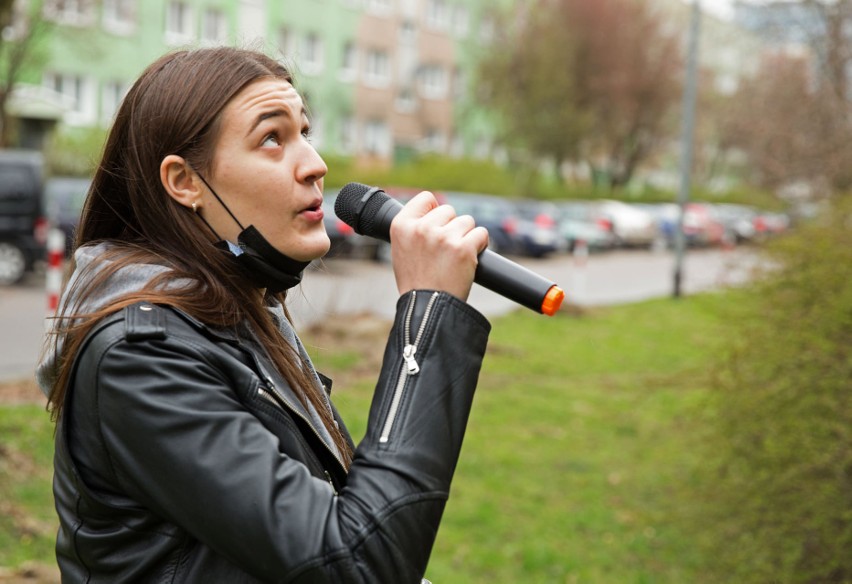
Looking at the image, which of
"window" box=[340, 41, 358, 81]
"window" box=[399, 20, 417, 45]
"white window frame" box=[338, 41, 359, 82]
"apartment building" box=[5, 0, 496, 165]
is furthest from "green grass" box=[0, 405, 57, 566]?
"window" box=[399, 20, 417, 45]

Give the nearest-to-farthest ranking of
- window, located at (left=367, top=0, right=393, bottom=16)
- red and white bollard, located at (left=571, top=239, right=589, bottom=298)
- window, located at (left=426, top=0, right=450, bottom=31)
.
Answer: red and white bollard, located at (left=571, top=239, right=589, bottom=298) → window, located at (left=367, top=0, right=393, bottom=16) → window, located at (left=426, top=0, right=450, bottom=31)

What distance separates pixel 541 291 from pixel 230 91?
57cm

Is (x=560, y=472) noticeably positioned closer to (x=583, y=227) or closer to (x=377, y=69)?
(x=583, y=227)

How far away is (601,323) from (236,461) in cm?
1554

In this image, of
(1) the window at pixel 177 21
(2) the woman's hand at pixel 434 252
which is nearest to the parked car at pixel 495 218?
(1) the window at pixel 177 21

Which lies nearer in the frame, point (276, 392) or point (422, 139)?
point (276, 392)

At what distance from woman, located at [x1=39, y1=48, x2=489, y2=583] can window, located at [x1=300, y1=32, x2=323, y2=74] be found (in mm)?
42201

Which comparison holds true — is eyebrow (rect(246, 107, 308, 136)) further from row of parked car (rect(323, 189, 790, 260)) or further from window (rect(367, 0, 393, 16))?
window (rect(367, 0, 393, 16))

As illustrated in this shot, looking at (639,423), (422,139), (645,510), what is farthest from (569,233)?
(645,510)

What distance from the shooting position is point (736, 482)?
18.5ft

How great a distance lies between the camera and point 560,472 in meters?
7.84

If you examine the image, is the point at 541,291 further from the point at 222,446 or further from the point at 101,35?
the point at 101,35

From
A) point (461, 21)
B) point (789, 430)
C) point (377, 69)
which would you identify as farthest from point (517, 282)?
point (461, 21)

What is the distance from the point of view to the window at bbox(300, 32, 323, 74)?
43.2 metres
